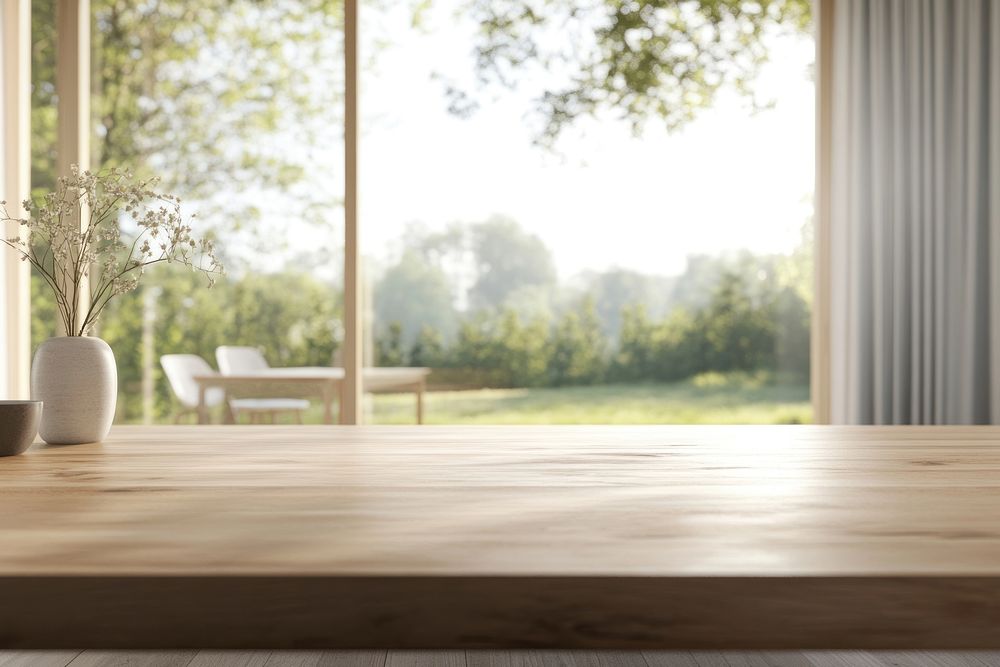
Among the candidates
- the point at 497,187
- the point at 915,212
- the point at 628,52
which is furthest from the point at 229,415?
the point at 915,212

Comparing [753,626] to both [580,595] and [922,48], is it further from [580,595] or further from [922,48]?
[922,48]

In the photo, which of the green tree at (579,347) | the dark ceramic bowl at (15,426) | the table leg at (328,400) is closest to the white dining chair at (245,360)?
the table leg at (328,400)

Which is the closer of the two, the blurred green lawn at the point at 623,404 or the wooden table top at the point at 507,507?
the wooden table top at the point at 507,507

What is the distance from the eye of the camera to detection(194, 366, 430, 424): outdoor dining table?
386cm

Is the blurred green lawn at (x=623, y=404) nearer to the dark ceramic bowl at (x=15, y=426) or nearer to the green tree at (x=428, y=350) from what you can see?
the green tree at (x=428, y=350)

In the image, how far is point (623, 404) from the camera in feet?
12.9

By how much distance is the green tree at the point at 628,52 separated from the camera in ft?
12.8

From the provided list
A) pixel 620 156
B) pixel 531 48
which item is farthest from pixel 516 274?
pixel 531 48

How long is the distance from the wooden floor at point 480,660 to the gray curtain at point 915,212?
184 cm

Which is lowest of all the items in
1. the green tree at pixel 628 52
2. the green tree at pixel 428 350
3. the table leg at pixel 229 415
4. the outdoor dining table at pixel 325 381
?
the table leg at pixel 229 415

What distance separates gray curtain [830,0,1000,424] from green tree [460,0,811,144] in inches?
16.3

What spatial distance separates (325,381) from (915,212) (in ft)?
8.40

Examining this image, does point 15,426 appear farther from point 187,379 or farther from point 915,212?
point 915,212

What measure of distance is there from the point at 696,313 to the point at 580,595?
11.0ft
